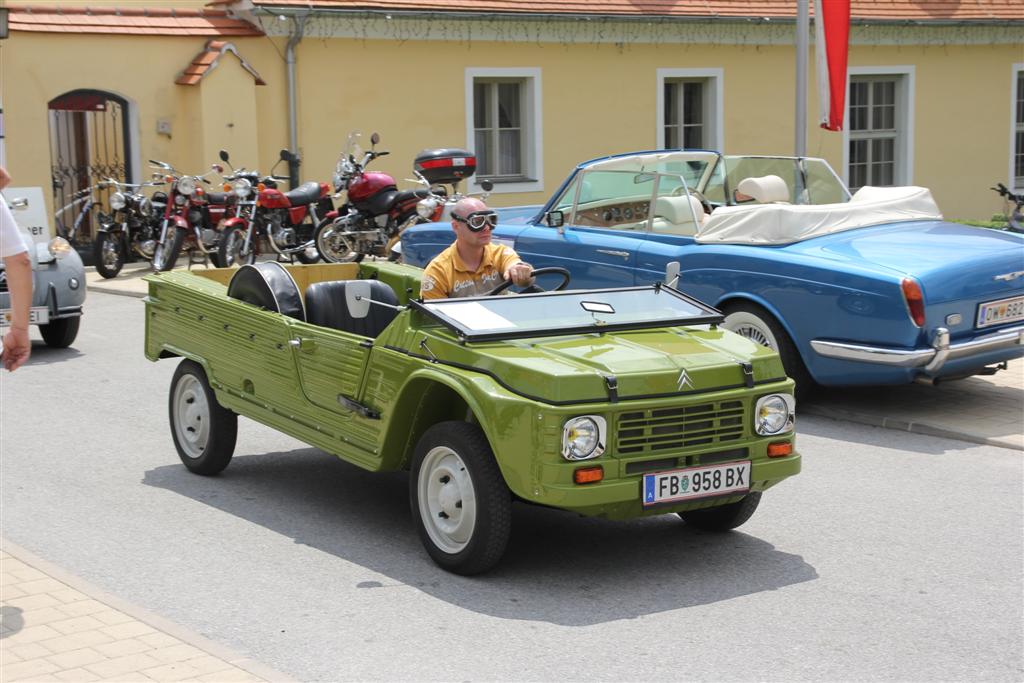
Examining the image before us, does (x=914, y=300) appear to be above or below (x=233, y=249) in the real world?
above

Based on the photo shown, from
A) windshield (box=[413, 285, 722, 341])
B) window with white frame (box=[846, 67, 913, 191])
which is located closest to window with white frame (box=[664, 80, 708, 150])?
window with white frame (box=[846, 67, 913, 191])

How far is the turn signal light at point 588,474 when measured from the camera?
5504 millimetres

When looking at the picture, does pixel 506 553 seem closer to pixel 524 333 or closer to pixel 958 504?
pixel 524 333

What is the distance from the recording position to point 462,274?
712 cm

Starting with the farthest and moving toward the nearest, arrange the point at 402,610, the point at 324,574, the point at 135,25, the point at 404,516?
1. the point at 135,25
2. the point at 404,516
3. the point at 324,574
4. the point at 402,610

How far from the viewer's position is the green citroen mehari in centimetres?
557

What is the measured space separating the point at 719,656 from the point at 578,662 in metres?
0.52

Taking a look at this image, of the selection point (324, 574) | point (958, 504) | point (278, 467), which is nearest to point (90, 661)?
point (324, 574)

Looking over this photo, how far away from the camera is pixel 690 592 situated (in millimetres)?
5742

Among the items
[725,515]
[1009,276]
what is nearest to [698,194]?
[1009,276]

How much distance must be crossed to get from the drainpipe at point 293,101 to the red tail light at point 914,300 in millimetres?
12321

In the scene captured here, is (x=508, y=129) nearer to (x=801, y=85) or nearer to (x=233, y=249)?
(x=233, y=249)

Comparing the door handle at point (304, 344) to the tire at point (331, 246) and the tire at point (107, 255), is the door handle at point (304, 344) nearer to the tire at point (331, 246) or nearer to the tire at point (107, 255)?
the tire at point (331, 246)

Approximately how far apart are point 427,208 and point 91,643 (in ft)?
39.9
